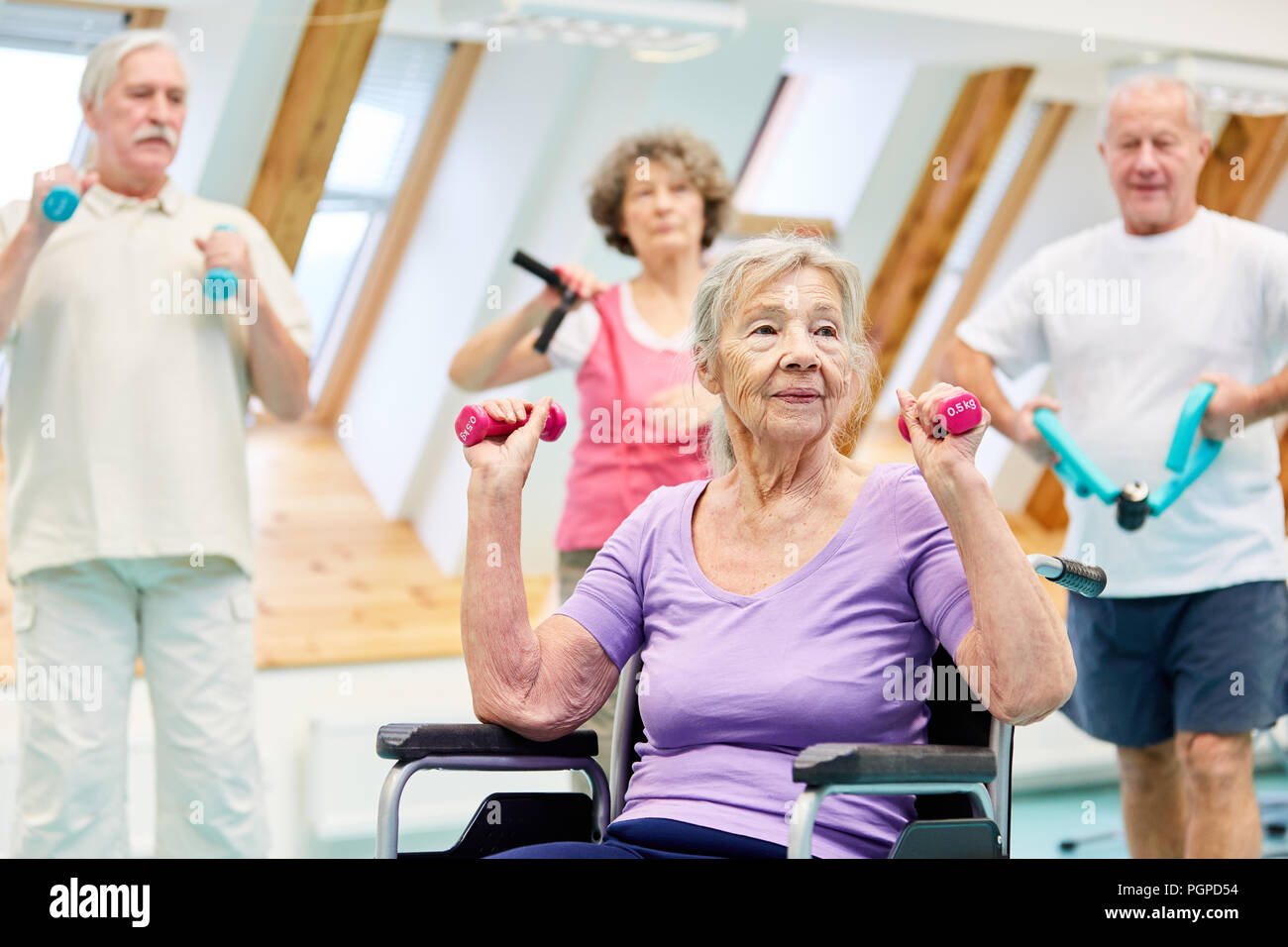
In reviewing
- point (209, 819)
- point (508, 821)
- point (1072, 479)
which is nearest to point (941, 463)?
point (508, 821)

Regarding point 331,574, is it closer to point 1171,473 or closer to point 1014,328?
point 1014,328

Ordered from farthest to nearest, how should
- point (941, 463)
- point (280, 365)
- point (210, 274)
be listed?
1. point (280, 365)
2. point (210, 274)
3. point (941, 463)

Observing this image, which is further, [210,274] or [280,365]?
[280,365]

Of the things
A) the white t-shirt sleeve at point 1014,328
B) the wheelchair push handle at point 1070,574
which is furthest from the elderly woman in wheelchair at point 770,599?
the white t-shirt sleeve at point 1014,328

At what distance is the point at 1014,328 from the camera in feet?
8.55

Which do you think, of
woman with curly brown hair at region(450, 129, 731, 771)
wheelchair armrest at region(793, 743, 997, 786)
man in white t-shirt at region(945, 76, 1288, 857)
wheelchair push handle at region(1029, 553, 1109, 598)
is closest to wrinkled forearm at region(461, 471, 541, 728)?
wheelchair armrest at region(793, 743, 997, 786)

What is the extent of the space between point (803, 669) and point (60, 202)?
136 centimetres

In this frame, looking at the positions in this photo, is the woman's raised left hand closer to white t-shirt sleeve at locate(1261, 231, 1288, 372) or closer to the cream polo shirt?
white t-shirt sleeve at locate(1261, 231, 1288, 372)

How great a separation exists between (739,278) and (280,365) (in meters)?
1.05

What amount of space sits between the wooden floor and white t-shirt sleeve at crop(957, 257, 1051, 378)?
5.37 feet

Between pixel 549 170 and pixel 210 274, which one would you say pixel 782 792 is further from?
pixel 549 170

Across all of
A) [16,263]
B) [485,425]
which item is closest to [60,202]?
[16,263]
